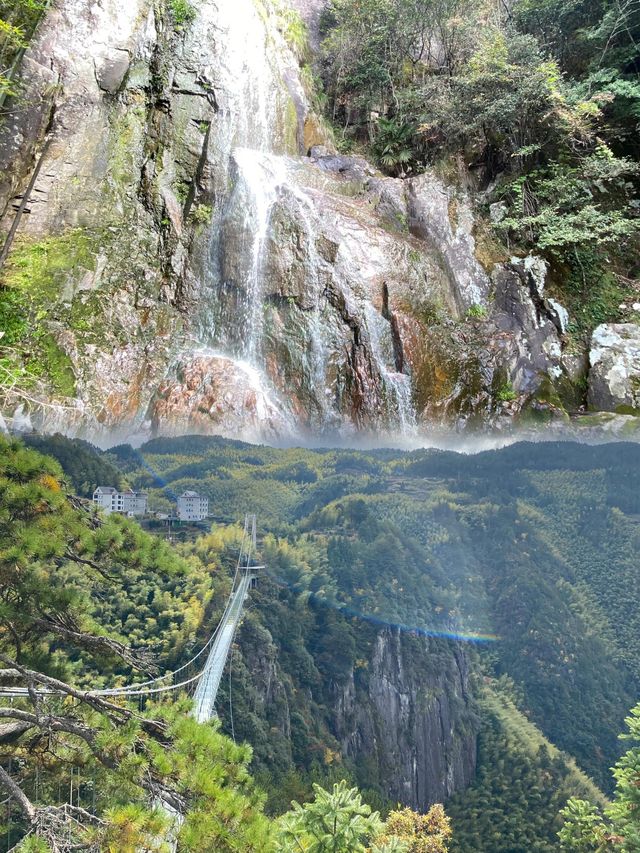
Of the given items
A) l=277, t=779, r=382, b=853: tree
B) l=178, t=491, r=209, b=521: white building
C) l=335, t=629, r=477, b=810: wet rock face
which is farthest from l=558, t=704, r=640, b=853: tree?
l=178, t=491, r=209, b=521: white building

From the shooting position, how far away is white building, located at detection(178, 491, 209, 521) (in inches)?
189

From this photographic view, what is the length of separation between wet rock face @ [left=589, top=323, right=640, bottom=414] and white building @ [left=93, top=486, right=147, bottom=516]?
20.8 ft

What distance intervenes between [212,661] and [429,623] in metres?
2.06

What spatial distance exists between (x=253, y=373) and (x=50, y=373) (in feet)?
7.64

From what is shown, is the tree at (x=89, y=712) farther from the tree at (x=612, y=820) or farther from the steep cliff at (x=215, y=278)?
the tree at (x=612, y=820)

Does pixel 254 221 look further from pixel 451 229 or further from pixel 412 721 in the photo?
pixel 412 721

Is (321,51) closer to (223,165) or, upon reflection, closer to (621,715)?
(223,165)

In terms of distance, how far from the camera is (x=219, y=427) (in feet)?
20.4

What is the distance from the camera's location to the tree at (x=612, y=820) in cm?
452

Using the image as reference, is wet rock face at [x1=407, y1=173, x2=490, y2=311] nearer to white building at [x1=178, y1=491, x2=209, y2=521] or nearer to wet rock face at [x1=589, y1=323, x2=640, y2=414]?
wet rock face at [x1=589, y1=323, x2=640, y2=414]

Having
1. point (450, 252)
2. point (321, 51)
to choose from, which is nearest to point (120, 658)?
point (450, 252)

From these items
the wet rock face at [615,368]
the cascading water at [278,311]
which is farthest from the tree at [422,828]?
the wet rock face at [615,368]

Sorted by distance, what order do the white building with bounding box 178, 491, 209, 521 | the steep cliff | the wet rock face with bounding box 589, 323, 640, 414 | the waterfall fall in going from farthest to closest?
the wet rock face with bounding box 589, 323, 640, 414, the waterfall, the steep cliff, the white building with bounding box 178, 491, 209, 521

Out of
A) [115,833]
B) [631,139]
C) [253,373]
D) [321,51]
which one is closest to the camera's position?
[115,833]
